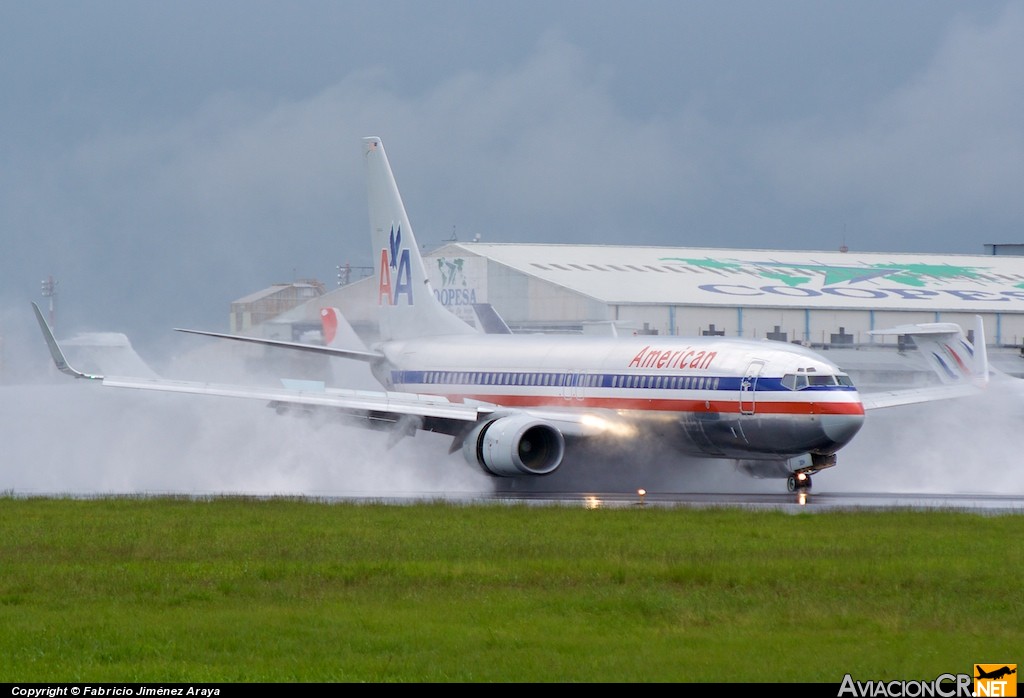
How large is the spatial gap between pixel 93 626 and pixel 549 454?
22.2m

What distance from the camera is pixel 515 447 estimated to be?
36.6 meters

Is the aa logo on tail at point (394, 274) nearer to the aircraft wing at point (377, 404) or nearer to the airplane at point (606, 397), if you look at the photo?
the airplane at point (606, 397)

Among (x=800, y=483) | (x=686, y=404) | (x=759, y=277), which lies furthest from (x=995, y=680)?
(x=759, y=277)

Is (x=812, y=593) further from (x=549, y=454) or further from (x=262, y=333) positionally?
(x=262, y=333)

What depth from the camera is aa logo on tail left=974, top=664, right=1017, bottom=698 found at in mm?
12180

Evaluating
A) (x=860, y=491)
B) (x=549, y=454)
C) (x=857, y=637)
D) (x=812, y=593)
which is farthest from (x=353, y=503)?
(x=857, y=637)

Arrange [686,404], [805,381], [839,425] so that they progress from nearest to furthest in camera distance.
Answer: [839,425], [805,381], [686,404]

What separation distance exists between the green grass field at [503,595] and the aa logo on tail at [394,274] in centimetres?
1893

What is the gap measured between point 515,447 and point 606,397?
320 cm

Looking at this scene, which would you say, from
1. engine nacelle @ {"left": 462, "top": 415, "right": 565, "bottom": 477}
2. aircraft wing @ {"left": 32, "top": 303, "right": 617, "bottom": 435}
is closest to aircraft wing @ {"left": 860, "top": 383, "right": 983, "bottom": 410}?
aircraft wing @ {"left": 32, "top": 303, "right": 617, "bottom": 435}

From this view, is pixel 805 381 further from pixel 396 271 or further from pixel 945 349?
pixel 945 349

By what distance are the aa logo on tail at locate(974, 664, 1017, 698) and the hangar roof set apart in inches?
2582

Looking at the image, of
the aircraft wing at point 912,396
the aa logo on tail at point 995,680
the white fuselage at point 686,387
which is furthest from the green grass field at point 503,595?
the aircraft wing at point 912,396

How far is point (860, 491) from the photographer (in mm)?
38062
